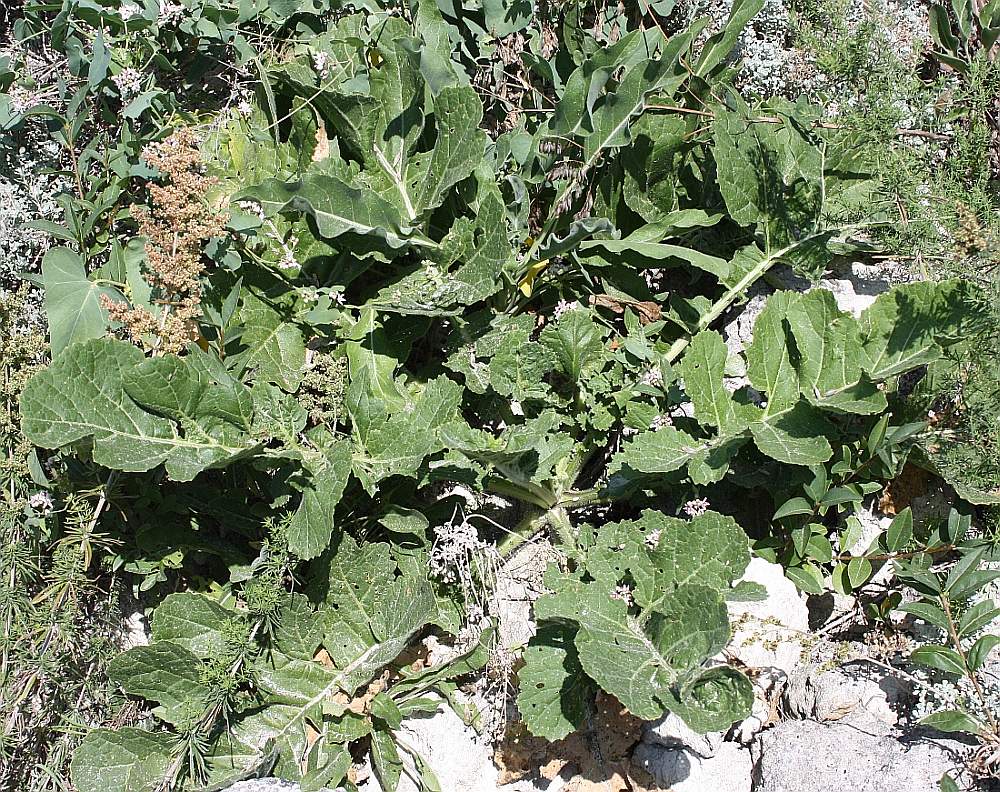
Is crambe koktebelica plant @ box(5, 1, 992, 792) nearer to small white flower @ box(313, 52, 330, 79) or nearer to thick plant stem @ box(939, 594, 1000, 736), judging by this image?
small white flower @ box(313, 52, 330, 79)

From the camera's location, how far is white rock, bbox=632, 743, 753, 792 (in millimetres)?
2855

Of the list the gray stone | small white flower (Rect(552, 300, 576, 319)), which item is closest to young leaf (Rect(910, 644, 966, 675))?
the gray stone

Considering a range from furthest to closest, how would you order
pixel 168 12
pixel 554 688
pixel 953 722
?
1. pixel 168 12
2. pixel 554 688
3. pixel 953 722

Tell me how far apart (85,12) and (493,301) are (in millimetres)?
1733

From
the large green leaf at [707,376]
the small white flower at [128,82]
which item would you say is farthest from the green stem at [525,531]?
the small white flower at [128,82]

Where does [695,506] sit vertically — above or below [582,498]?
above

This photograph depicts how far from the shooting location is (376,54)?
126 inches

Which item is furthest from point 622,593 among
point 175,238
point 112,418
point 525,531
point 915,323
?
point 175,238

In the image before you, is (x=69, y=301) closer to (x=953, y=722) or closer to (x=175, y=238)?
(x=175, y=238)

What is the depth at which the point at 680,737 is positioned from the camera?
2.91 meters

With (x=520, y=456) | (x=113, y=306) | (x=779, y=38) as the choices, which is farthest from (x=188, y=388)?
(x=779, y=38)

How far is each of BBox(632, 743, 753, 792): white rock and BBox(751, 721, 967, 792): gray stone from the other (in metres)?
0.06

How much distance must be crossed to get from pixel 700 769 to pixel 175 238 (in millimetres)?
2476

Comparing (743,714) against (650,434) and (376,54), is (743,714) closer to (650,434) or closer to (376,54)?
(650,434)
